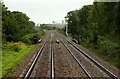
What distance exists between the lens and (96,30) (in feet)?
152

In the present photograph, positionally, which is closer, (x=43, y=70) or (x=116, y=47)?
(x=43, y=70)

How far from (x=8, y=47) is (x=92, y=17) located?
1770 cm

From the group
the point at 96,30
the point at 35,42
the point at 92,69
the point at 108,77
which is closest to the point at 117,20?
the point at 96,30

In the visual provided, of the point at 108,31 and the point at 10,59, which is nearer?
the point at 10,59

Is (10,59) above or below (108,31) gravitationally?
below

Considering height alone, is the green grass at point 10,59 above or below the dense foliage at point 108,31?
below

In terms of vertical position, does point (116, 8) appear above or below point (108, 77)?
above

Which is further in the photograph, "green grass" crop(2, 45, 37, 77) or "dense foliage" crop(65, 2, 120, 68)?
"dense foliage" crop(65, 2, 120, 68)

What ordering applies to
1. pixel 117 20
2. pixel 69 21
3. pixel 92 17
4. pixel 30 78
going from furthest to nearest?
pixel 69 21, pixel 92 17, pixel 117 20, pixel 30 78

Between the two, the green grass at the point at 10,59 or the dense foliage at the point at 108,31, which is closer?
the green grass at the point at 10,59

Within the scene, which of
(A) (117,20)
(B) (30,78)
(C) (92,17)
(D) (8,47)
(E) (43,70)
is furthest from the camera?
(C) (92,17)

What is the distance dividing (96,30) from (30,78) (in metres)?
28.6

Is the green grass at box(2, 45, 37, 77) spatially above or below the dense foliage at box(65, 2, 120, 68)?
below

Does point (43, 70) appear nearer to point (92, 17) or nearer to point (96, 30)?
point (96, 30)
